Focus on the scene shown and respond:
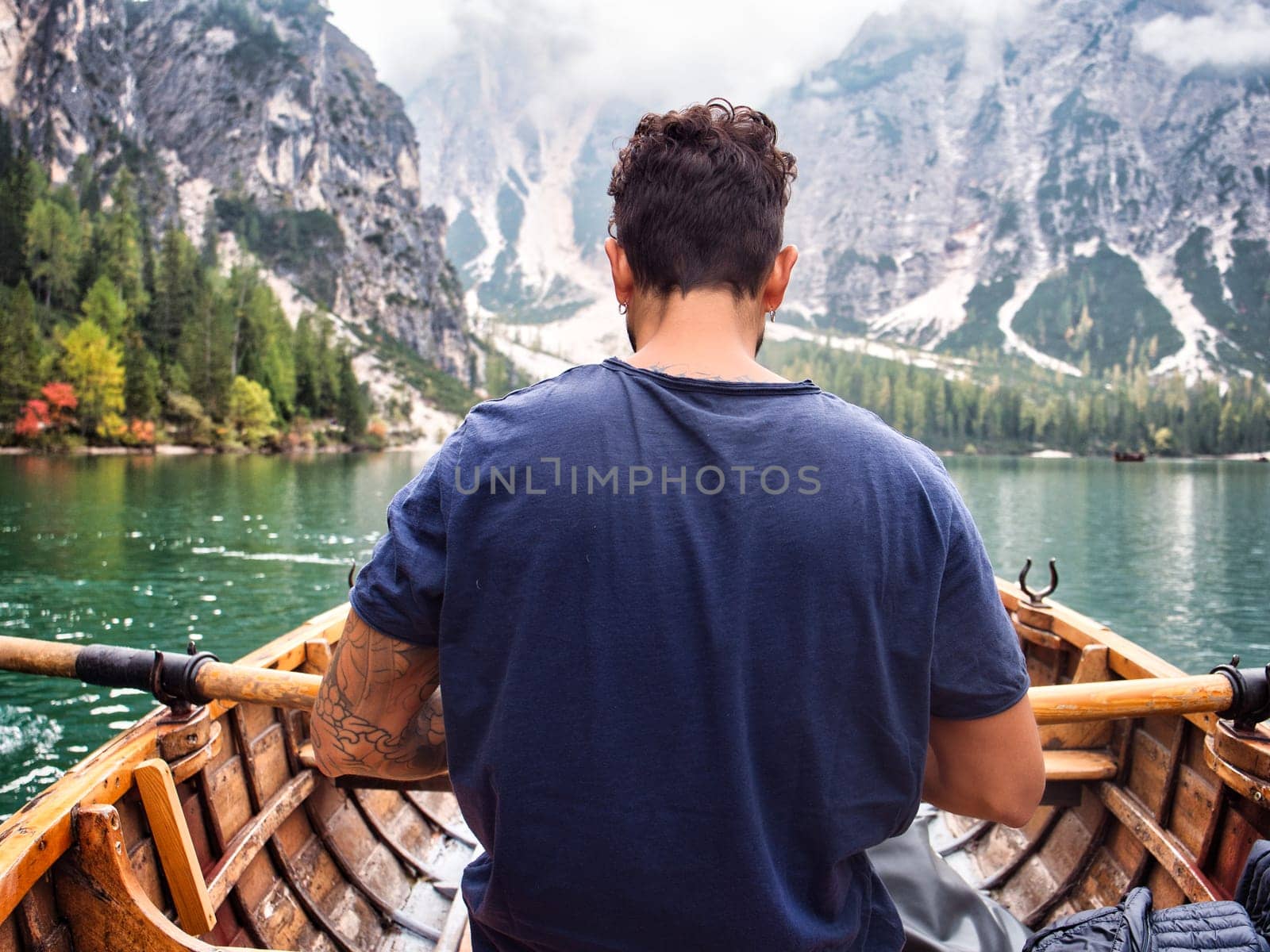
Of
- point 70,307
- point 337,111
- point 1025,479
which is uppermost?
point 337,111

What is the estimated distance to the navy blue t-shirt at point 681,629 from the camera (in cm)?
134

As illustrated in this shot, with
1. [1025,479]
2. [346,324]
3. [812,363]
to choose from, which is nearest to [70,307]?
[346,324]

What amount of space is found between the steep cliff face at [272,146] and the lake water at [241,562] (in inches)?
3304

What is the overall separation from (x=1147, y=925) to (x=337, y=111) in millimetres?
186732

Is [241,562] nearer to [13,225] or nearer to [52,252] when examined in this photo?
[52,252]

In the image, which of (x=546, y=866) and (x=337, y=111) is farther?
(x=337, y=111)

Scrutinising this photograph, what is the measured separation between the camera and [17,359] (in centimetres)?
6216

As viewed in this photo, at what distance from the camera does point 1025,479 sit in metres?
79.9

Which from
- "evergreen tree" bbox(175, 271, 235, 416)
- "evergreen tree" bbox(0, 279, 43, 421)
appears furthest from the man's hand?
"evergreen tree" bbox(175, 271, 235, 416)

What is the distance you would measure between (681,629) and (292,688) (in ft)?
8.32

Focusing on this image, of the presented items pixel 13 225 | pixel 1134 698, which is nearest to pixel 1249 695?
pixel 1134 698

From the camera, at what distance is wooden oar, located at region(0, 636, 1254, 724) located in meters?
3.35

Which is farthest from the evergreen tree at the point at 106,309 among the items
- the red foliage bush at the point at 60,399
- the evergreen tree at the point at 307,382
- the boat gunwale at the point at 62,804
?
the boat gunwale at the point at 62,804

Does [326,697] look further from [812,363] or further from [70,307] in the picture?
[812,363]
